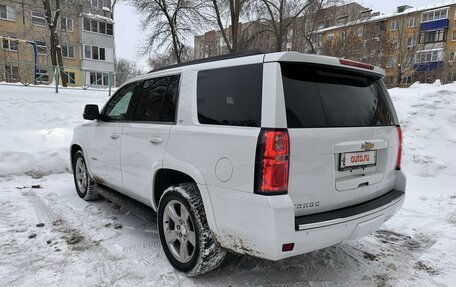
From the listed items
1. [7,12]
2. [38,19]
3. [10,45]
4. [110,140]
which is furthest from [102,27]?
[110,140]

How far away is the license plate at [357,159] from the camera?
8.85 ft

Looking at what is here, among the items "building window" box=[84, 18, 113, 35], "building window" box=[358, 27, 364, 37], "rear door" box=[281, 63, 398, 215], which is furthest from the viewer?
"building window" box=[84, 18, 113, 35]

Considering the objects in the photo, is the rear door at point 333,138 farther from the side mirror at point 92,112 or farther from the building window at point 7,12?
the building window at point 7,12

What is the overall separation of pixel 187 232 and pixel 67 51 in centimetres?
4021

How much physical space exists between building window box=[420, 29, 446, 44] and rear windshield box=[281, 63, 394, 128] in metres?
53.1

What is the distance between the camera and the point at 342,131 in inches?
106

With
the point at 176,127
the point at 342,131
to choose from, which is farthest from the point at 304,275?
the point at 176,127

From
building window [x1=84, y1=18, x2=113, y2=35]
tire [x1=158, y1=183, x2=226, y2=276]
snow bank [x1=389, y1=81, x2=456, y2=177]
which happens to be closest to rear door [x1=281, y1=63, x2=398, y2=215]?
tire [x1=158, y1=183, x2=226, y2=276]

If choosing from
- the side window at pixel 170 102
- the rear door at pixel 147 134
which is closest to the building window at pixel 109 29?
the rear door at pixel 147 134

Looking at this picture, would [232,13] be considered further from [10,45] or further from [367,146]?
[10,45]

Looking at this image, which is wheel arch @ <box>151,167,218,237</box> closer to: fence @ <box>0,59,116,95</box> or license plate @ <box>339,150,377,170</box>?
license plate @ <box>339,150,377,170</box>

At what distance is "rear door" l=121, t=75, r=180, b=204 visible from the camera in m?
3.35

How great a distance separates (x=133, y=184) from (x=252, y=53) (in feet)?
7.06

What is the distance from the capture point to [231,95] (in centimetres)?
274
